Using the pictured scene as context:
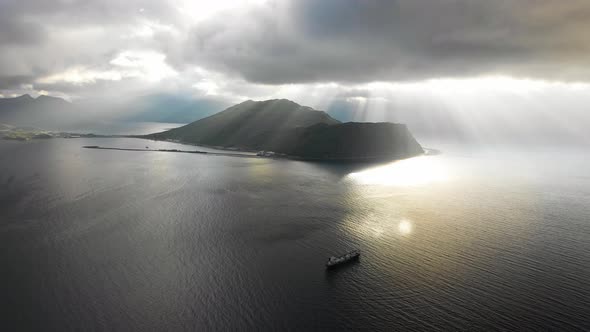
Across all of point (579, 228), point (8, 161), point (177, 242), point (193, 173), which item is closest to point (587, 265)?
point (579, 228)

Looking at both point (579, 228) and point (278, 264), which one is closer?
point (278, 264)

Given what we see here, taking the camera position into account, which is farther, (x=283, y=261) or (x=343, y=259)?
(x=283, y=261)

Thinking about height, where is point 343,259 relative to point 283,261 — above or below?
above

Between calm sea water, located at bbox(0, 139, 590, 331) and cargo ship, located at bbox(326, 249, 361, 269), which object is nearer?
calm sea water, located at bbox(0, 139, 590, 331)

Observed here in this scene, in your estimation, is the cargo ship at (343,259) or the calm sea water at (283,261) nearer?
the calm sea water at (283,261)

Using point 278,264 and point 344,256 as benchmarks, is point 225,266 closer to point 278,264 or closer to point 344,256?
point 278,264
